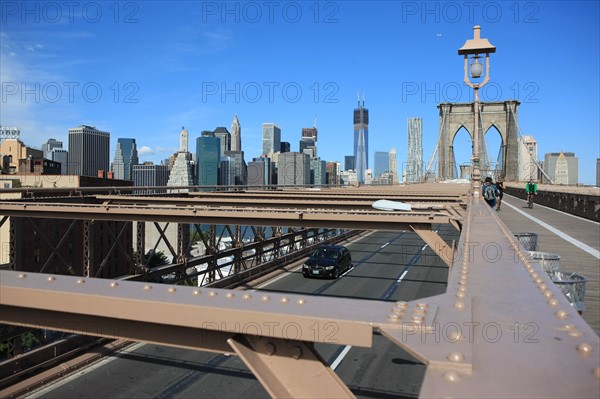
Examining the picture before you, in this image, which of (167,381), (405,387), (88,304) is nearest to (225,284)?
(167,381)

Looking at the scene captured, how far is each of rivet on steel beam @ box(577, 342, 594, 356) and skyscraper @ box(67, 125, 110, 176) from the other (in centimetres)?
11724

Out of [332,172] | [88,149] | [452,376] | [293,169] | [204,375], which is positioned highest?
[88,149]

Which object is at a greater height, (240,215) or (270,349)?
(240,215)

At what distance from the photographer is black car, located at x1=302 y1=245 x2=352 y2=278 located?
70.3 feet

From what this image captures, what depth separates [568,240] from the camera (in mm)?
14375

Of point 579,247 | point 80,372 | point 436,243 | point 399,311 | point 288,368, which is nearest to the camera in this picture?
point 399,311

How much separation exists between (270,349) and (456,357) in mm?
791

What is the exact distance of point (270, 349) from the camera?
1941 millimetres

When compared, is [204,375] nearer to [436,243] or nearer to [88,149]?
[436,243]

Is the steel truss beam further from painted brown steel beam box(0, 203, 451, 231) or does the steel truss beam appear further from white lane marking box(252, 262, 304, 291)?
white lane marking box(252, 262, 304, 291)

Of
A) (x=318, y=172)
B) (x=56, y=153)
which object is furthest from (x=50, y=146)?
(x=318, y=172)

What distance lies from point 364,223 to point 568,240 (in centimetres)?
951

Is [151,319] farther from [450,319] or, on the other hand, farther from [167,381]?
[167,381]

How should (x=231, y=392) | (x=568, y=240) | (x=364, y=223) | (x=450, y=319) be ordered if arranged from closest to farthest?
1. (x=450, y=319)
2. (x=364, y=223)
3. (x=231, y=392)
4. (x=568, y=240)
